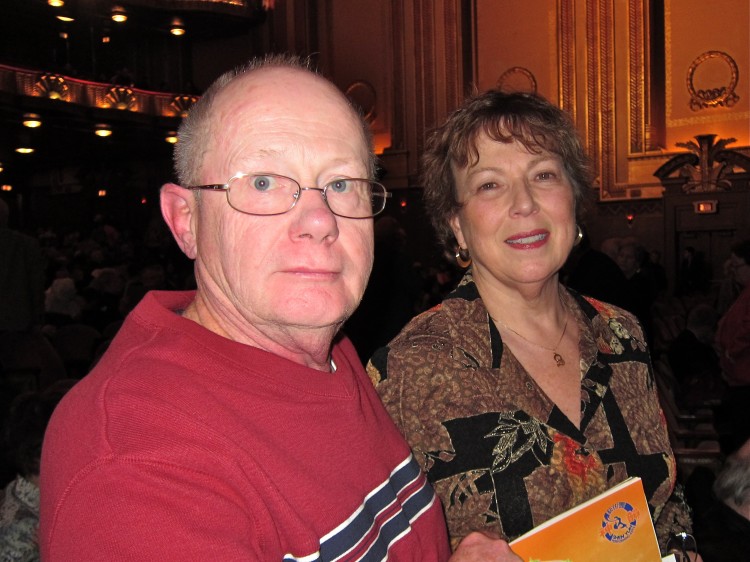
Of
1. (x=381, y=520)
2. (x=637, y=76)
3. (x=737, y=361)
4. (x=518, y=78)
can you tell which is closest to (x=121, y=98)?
(x=518, y=78)

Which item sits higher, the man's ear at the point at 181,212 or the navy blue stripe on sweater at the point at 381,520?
the man's ear at the point at 181,212

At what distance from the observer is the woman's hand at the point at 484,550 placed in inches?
45.6

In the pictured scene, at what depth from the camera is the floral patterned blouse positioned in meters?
1.55

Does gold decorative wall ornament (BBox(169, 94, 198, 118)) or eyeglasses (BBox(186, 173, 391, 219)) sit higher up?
gold decorative wall ornament (BBox(169, 94, 198, 118))

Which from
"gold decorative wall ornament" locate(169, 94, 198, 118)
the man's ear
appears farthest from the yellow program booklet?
"gold decorative wall ornament" locate(169, 94, 198, 118)

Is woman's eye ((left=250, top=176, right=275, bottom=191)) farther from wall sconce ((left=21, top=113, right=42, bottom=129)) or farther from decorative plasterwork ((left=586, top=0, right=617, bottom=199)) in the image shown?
wall sconce ((left=21, top=113, right=42, bottom=129))

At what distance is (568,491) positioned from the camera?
61.8 inches

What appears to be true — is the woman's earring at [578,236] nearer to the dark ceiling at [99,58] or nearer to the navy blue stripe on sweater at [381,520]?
the navy blue stripe on sweater at [381,520]

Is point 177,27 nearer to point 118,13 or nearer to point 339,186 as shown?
point 118,13

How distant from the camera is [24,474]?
2.33 metres

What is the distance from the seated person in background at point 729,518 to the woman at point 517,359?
0.25m

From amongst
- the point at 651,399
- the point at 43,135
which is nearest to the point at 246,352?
the point at 651,399

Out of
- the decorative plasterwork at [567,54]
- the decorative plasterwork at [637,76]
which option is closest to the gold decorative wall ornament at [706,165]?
the decorative plasterwork at [637,76]

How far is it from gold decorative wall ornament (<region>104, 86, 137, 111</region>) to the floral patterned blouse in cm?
1434
